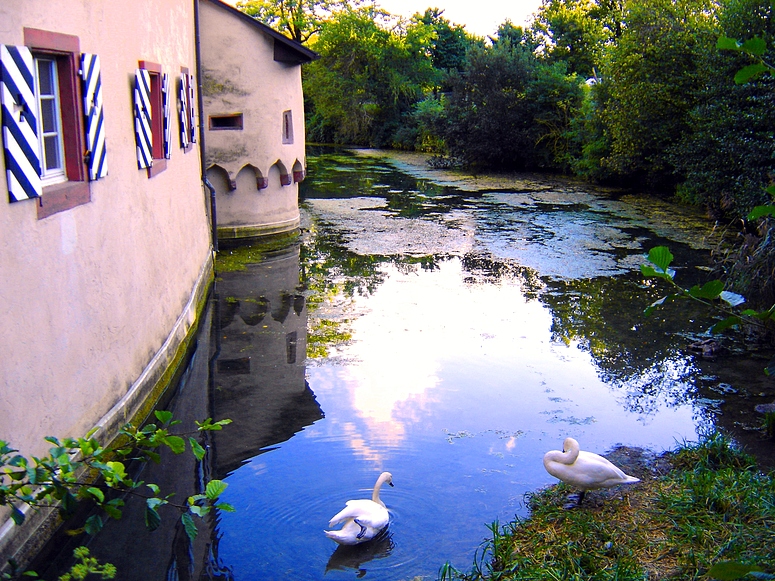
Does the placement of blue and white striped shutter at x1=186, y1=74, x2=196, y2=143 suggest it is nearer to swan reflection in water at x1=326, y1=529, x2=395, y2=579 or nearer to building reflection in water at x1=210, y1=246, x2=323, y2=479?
building reflection in water at x1=210, y1=246, x2=323, y2=479

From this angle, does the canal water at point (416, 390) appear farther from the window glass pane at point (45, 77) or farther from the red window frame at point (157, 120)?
the window glass pane at point (45, 77)

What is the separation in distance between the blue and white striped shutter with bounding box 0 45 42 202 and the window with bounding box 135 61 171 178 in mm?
2582

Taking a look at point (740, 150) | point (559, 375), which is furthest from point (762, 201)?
point (559, 375)

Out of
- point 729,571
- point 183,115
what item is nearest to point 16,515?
point 729,571

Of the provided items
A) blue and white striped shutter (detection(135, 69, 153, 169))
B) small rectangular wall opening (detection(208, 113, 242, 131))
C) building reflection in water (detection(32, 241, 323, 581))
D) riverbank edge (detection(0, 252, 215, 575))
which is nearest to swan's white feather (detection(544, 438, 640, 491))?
→ building reflection in water (detection(32, 241, 323, 581))

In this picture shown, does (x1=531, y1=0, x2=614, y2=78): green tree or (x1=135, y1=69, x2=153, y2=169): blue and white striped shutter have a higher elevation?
(x1=531, y1=0, x2=614, y2=78): green tree

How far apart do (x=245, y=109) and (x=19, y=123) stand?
9.95 m

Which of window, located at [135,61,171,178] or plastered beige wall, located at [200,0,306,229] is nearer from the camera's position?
window, located at [135,61,171,178]

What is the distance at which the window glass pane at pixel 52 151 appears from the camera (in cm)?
529

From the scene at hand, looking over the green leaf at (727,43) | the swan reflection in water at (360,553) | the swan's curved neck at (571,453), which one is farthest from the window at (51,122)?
the swan's curved neck at (571,453)

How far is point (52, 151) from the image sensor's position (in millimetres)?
5324

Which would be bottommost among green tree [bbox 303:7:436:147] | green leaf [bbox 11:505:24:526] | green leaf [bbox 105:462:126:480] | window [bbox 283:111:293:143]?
green leaf [bbox 11:505:24:526]

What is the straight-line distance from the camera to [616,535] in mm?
4664

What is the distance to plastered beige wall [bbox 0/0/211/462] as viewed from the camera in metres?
4.32
